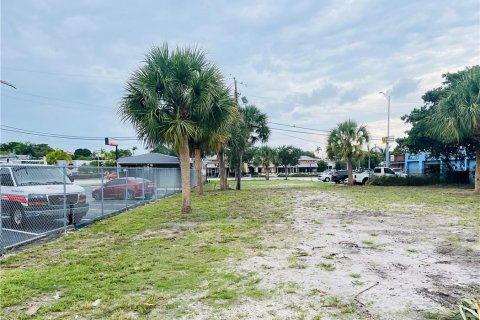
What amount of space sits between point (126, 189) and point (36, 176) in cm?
460

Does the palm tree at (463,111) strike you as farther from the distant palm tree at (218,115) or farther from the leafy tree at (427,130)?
the distant palm tree at (218,115)

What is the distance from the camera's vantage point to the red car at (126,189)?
1302cm

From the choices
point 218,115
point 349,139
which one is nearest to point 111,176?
point 218,115

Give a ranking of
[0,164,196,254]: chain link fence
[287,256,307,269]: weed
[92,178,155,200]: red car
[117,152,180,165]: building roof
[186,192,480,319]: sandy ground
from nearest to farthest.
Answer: [186,192,480,319]: sandy ground
[287,256,307,269]: weed
[0,164,196,254]: chain link fence
[92,178,155,200]: red car
[117,152,180,165]: building roof

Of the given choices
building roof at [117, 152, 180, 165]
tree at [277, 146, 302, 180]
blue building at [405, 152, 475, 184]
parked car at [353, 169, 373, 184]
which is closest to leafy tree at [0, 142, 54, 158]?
tree at [277, 146, 302, 180]

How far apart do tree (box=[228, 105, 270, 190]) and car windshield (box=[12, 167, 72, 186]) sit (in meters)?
15.3

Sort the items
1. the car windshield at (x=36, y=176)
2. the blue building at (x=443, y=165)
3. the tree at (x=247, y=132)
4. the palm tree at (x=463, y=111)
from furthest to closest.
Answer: the blue building at (x=443, y=165) → the tree at (x=247, y=132) → the palm tree at (x=463, y=111) → the car windshield at (x=36, y=176)

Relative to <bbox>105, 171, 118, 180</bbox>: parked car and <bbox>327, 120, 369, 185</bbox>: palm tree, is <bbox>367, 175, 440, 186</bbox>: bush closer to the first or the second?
<bbox>327, 120, 369, 185</bbox>: palm tree

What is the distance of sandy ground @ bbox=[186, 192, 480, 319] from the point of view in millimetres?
3660

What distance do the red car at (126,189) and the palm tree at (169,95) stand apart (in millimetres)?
2931

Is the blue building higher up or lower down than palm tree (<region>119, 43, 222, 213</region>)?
lower down

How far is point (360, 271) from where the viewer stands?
496 cm

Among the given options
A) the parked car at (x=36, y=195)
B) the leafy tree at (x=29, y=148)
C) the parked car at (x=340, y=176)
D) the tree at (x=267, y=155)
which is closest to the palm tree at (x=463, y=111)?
the parked car at (x=36, y=195)

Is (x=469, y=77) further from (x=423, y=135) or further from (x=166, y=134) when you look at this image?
(x=166, y=134)
